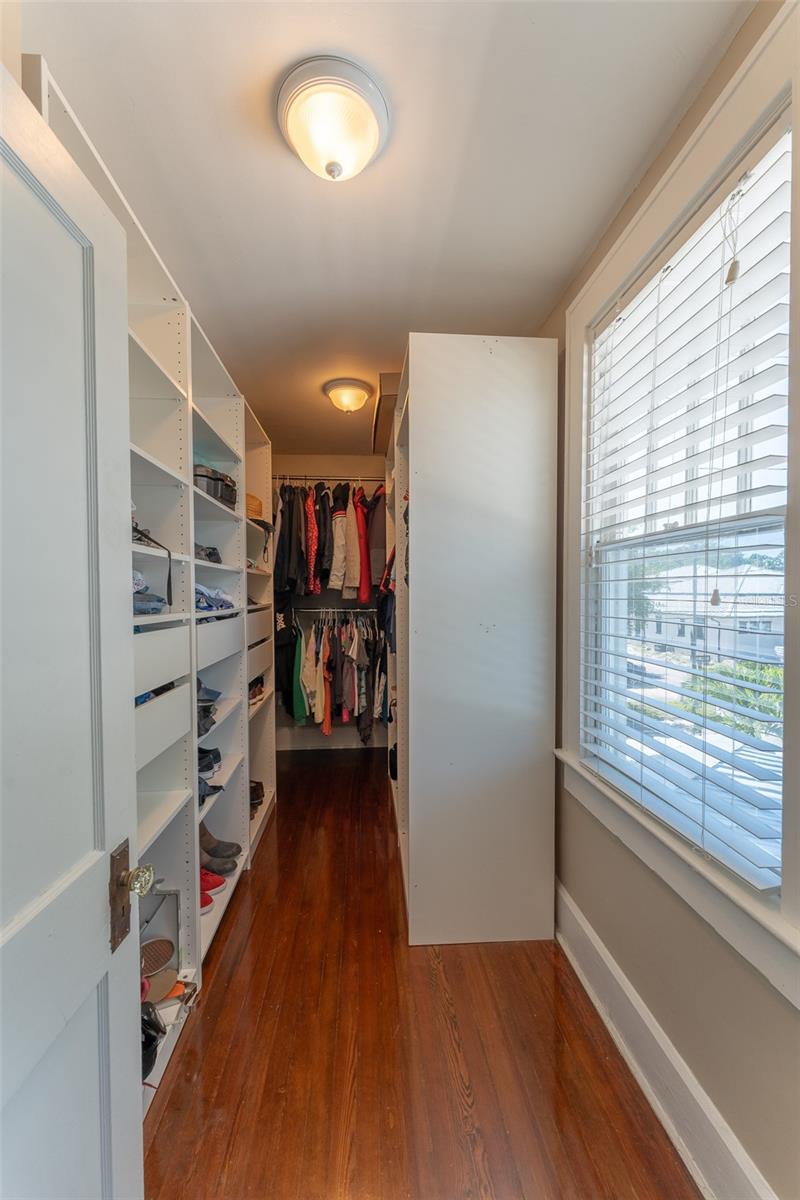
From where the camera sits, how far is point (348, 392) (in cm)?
260

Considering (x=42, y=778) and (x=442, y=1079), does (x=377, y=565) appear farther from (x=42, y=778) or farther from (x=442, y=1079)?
(x=42, y=778)

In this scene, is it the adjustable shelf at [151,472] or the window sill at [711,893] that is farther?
the adjustable shelf at [151,472]

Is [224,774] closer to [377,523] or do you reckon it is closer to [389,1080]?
[389,1080]

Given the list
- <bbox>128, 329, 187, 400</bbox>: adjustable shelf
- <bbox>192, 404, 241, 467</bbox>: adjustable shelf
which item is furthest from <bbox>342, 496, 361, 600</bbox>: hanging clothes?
<bbox>128, 329, 187, 400</bbox>: adjustable shelf

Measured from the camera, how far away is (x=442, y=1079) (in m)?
1.24

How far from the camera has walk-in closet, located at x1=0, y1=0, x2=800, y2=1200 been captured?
2.07 feet

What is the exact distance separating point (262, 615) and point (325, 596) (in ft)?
3.97

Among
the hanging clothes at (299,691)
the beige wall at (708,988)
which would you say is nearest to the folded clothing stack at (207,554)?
the hanging clothes at (299,691)

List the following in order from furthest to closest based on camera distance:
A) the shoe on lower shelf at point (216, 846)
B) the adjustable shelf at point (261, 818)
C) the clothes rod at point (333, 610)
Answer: the clothes rod at point (333, 610) < the adjustable shelf at point (261, 818) < the shoe on lower shelf at point (216, 846)

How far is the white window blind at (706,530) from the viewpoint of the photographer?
909 millimetres

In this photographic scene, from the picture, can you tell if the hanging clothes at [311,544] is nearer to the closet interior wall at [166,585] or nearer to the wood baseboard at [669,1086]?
the closet interior wall at [166,585]

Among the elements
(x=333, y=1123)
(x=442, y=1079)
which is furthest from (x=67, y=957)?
(x=442, y=1079)

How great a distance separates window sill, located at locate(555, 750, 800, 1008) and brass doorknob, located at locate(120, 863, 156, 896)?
43.0 inches

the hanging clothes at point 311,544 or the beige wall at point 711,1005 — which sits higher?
the hanging clothes at point 311,544
